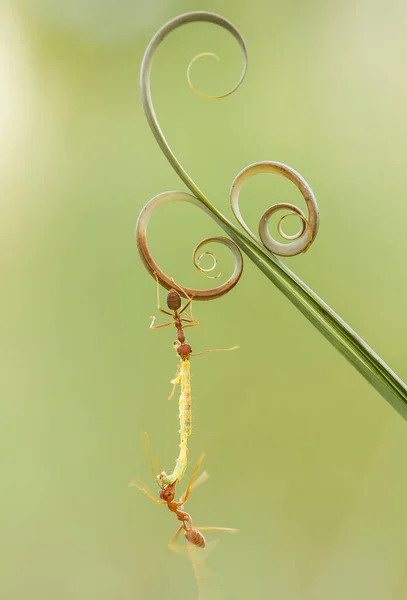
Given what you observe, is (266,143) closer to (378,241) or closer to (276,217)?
(276,217)

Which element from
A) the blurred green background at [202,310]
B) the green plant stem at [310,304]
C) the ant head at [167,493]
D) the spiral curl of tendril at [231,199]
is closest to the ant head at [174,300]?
the spiral curl of tendril at [231,199]

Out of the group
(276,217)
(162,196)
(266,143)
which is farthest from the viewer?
(266,143)

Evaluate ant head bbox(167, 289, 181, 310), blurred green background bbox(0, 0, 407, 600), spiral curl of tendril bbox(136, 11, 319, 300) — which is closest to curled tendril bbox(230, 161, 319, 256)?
spiral curl of tendril bbox(136, 11, 319, 300)

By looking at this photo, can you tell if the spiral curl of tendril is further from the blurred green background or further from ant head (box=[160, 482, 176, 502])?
the blurred green background

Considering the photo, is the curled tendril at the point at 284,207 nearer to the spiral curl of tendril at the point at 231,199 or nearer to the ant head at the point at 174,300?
the spiral curl of tendril at the point at 231,199

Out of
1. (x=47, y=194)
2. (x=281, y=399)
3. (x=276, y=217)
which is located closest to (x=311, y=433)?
(x=281, y=399)

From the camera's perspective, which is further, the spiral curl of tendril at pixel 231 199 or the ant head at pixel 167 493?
the ant head at pixel 167 493

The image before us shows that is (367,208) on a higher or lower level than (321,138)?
lower

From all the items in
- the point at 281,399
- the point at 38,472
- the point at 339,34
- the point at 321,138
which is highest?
the point at 339,34
